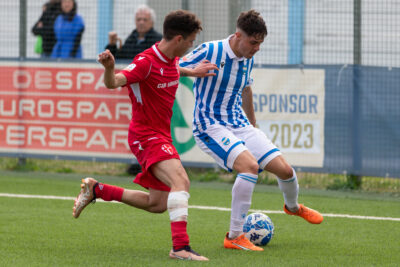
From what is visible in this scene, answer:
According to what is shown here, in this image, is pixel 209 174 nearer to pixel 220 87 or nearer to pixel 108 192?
pixel 220 87

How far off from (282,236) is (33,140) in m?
5.72

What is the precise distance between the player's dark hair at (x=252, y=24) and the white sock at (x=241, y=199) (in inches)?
48.0

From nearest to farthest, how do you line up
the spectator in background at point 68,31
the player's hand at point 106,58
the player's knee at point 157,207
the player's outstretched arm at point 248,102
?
1. the player's hand at point 106,58
2. the player's knee at point 157,207
3. the player's outstretched arm at point 248,102
4. the spectator in background at point 68,31

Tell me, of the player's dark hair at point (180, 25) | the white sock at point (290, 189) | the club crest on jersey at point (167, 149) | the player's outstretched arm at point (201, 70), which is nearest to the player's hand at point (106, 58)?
the player's dark hair at point (180, 25)

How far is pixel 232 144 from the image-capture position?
6879 mm

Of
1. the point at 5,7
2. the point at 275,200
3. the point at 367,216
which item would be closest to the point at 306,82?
the point at 275,200

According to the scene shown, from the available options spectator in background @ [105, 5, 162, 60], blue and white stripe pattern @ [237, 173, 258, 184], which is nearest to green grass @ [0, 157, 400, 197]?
spectator in background @ [105, 5, 162, 60]

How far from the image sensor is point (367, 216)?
867cm

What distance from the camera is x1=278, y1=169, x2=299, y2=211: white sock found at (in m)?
7.18

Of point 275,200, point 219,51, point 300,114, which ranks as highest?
point 219,51

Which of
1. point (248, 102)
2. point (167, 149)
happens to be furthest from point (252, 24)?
point (167, 149)

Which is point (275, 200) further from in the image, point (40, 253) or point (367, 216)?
point (40, 253)

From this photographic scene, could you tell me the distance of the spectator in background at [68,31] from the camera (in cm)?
1235

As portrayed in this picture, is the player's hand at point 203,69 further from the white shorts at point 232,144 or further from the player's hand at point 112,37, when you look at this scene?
the player's hand at point 112,37
